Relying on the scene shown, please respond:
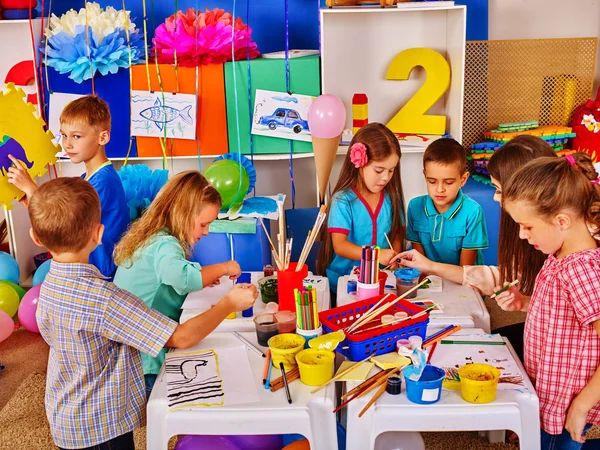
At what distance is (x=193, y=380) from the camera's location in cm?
147

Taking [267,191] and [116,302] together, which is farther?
[267,191]

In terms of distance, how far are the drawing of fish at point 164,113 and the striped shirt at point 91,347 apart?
1.76 meters

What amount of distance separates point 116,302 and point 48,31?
212 centimetres

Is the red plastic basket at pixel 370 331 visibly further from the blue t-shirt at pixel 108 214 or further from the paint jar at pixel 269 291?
the blue t-shirt at pixel 108 214

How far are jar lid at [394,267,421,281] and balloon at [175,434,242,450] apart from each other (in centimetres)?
65

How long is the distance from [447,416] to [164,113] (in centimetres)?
221

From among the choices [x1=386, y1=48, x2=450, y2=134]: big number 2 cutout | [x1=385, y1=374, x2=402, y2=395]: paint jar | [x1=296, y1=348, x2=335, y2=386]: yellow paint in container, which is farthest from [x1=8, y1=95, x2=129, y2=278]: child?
[x1=386, y1=48, x2=450, y2=134]: big number 2 cutout

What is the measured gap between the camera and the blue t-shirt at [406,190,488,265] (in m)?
2.29

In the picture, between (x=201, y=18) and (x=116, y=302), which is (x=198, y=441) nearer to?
(x=116, y=302)

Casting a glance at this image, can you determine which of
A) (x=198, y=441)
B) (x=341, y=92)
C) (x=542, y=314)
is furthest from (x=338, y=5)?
(x=198, y=441)

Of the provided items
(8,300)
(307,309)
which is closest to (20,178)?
(8,300)

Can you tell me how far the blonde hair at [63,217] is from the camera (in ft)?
4.70

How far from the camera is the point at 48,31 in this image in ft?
→ 10.2

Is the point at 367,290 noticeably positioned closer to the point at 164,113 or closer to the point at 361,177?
the point at 361,177
